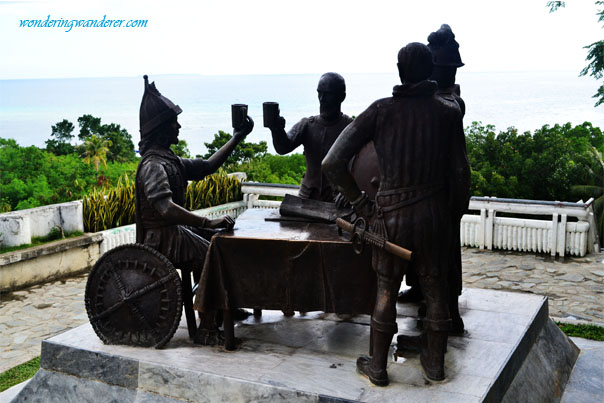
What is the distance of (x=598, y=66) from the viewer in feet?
35.6

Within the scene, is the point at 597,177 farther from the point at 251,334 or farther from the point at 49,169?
the point at 49,169

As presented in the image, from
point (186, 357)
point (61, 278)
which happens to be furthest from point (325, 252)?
point (61, 278)

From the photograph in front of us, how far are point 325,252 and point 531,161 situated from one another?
9.41 metres

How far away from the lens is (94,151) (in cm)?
1759

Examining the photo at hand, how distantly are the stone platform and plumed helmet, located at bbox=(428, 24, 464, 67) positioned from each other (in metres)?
2.06

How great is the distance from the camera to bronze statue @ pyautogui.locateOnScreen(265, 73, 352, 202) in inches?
204

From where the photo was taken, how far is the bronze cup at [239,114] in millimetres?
5281

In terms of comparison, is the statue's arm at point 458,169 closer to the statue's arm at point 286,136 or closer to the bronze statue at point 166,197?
the statue's arm at point 286,136

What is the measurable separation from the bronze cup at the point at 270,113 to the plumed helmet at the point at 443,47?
1250 millimetres

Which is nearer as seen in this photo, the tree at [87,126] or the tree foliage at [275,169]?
the tree foliage at [275,169]

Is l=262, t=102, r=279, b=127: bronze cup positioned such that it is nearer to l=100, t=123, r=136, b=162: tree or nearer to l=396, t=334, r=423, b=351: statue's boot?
l=396, t=334, r=423, b=351: statue's boot

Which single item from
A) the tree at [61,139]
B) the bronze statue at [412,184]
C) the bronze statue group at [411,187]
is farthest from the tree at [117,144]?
the bronze statue at [412,184]

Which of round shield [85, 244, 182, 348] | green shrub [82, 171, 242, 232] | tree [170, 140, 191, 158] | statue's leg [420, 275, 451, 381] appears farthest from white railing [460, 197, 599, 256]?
tree [170, 140, 191, 158]

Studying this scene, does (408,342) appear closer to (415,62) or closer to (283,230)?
(283,230)
